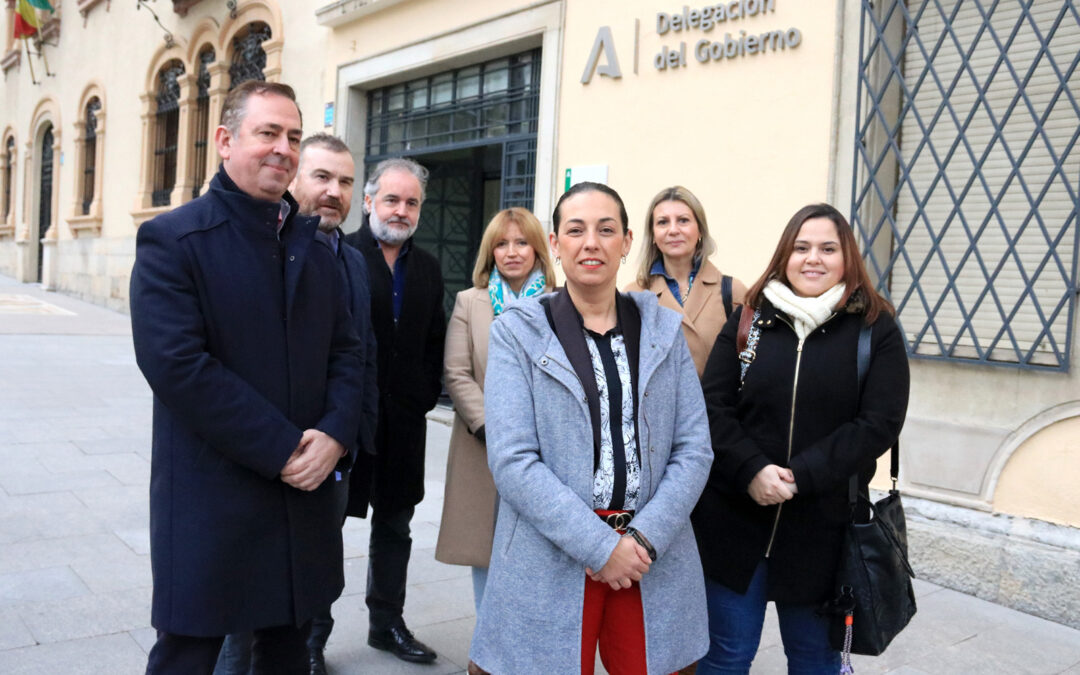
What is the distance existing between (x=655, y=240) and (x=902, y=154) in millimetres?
2373

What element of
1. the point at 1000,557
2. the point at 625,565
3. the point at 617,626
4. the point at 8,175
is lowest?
the point at 1000,557

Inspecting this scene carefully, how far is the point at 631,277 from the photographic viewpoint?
6.55m

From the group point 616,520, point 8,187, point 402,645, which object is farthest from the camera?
point 8,187

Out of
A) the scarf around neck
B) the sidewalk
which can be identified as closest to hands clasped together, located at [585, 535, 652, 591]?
the scarf around neck

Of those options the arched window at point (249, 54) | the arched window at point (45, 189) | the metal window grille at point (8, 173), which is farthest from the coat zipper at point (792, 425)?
the metal window grille at point (8, 173)

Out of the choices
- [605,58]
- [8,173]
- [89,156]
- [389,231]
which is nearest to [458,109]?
[605,58]

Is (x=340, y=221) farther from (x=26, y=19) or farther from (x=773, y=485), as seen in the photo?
(x=26, y=19)

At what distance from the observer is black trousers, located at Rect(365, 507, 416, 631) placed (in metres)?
3.44

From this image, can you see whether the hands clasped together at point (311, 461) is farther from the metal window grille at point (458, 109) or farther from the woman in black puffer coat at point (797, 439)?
the metal window grille at point (458, 109)

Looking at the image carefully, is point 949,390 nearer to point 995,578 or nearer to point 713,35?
point 995,578

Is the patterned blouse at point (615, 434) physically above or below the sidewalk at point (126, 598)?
above

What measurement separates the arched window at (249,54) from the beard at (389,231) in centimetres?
964

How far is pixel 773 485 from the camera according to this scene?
2.46 m

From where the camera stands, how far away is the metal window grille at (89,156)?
61.4 feet
